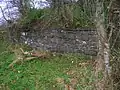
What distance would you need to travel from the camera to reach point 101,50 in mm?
4805

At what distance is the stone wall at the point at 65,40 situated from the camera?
10109 millimetres

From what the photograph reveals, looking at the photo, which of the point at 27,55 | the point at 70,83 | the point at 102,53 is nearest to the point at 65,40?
the point at 27,55

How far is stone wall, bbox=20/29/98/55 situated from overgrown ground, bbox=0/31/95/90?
0.30 metres

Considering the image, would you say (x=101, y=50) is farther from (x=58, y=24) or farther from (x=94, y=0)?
(x=58, y=24)

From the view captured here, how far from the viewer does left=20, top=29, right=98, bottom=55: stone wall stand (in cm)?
1011

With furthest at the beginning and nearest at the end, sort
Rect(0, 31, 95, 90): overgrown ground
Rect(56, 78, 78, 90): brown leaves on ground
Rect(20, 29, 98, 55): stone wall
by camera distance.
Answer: Rect(20, 29, 98, 55): stone wall
Rect(0, 31, 95, 90): overgrown ground
Rect(56, 78, 78, 90): brown leaves on ground

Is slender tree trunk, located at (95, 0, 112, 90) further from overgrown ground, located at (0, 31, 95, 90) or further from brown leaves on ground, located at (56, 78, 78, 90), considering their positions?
brown leaves on ground, located at (56, 78, 78, 90)

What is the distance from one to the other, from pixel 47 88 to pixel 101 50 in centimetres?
320

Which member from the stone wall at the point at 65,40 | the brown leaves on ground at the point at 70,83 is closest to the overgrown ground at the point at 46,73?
the brown leaves on ground at the point at 70,83

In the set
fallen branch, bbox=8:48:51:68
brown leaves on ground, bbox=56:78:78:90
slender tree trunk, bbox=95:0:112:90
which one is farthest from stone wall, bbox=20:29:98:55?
slender tree trunk, bbox=95:0:112:90

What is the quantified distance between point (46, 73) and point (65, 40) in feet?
7.34

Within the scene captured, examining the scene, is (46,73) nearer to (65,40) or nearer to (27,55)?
(27,55)

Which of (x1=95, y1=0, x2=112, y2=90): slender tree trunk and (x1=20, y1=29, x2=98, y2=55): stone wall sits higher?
(x1=95, y1=0, x2=112, y2=90): slender tree trunk

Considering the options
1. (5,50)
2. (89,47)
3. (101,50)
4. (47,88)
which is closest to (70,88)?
(47,88)
